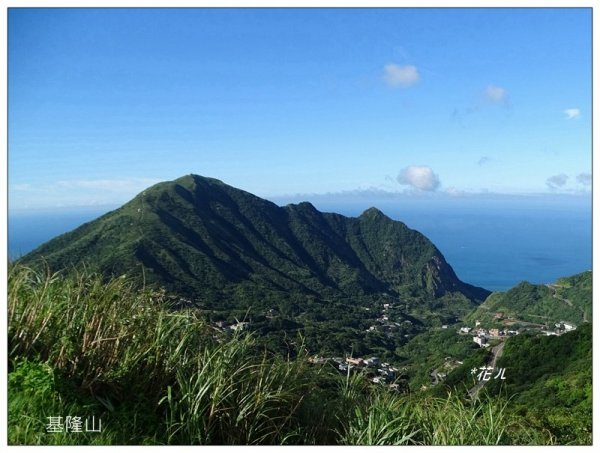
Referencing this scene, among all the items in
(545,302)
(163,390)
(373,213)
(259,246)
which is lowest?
(545,302)

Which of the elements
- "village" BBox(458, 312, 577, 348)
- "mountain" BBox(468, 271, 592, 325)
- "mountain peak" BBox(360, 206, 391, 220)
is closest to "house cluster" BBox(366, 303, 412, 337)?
"village" BBox(458, 312, 577, 348)

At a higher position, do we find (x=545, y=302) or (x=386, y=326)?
(x=545, y=302)

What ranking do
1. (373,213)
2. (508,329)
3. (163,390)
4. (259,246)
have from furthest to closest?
(373,213), (259,246), (508,329), (163,390)

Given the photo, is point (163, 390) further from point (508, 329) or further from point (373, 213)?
point (373, 213)

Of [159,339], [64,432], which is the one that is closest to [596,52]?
[159,339]

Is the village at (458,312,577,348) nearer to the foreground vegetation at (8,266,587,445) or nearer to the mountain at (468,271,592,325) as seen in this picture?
the mountain at (468,271,592,325)

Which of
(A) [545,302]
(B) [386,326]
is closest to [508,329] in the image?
(B) [386,326]
